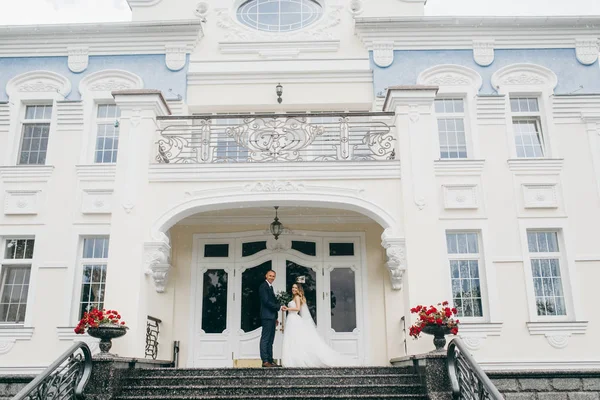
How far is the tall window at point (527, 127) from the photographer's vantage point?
12125 mm

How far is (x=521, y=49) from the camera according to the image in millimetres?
12727

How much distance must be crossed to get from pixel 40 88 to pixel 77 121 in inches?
53.4

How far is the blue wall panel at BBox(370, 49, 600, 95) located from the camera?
12.4m

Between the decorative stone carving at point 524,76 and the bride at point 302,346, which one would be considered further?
the decorative stone carving at point 524,76

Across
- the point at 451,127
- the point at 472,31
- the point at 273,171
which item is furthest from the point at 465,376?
the point at 472,31

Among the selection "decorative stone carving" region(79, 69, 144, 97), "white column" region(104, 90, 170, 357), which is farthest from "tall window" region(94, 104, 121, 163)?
"white column" region(104, 90, 170, 357)

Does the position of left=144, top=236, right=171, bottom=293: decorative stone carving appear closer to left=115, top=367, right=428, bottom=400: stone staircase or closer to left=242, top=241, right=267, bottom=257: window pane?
left=115, top=367, right=428, bottom=400: stone staircase

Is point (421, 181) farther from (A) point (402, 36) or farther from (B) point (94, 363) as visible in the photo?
(B) point (94, 363)

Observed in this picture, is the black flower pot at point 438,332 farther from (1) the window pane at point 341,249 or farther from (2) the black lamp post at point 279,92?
(2) the black lamp post at point 279,92

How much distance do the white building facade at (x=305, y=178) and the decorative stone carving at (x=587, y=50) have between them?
44mm

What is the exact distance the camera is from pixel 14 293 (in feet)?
37.6

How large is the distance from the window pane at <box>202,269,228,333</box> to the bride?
223 centimetres

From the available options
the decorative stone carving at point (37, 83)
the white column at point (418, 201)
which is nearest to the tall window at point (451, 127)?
the white column at point (418, 201)

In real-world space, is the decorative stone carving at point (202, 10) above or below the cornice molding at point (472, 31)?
above
